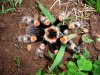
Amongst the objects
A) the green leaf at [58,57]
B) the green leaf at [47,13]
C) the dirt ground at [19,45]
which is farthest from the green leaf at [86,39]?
the green leaf at [47,13]

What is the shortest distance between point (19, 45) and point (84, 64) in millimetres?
711

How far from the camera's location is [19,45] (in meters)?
3.24

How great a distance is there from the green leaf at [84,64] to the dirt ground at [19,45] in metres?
0.19

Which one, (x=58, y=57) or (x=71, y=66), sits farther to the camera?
(x=58, y=57)

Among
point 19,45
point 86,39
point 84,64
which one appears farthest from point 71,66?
point 19,45

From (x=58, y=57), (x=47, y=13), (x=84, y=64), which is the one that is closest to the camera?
(x=84, y=64)

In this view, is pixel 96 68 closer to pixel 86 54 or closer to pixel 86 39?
pixel 86 54

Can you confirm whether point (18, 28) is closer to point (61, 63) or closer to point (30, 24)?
point (30, 24)

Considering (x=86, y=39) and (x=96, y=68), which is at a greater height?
(x=86, y=39)

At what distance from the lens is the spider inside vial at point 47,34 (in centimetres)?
320

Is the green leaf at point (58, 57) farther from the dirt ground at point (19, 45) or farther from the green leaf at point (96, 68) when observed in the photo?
the green leaf at point (96, 68)

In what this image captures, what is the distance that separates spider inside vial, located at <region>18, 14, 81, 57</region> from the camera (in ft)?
10.5

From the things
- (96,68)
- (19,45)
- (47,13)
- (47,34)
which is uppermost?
(47,13)

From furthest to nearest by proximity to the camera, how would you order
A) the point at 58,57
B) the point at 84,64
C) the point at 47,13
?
the point at 47,13 → the point at 58,57 → the point at 84,64
